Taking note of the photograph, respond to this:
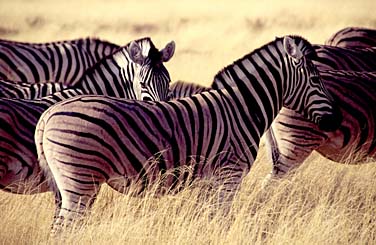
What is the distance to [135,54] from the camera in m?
8.45

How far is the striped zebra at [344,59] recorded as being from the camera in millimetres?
9906

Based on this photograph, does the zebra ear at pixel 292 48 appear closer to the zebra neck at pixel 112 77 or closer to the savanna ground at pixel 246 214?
the savanna ground at pixel 246 214

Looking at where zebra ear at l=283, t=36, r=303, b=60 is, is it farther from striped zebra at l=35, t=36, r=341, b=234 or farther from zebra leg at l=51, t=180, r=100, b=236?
zebra leg at l=51, t=180, r=100, b=236

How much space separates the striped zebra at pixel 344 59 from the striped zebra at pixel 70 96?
2021mm

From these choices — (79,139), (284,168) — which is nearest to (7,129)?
(79,139)

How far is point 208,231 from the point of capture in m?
6.30

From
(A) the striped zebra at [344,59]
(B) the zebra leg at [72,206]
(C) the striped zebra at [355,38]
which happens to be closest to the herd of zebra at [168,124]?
(B) the zebra leg at [72,206]

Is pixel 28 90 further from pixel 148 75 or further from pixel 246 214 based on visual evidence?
pixel 246 214

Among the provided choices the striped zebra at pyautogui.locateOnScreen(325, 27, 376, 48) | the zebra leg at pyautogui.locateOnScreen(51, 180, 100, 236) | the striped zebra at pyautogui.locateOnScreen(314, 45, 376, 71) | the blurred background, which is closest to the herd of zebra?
the zebra leg at pyautogui.locateOnScreen(51, 180, 100, 236)

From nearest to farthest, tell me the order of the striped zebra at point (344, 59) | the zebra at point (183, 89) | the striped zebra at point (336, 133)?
the striped zebra at point (336, 133) < the striped zebra at point (344, 59) < the zebra at point (183, 89)

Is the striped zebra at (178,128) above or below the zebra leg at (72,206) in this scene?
above

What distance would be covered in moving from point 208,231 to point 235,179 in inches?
21.8

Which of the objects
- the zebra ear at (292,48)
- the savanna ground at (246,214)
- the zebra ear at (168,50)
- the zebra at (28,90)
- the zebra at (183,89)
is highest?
the zebra ear at (168,50)

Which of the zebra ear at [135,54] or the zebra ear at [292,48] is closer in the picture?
the zebra ear at [292,48]
